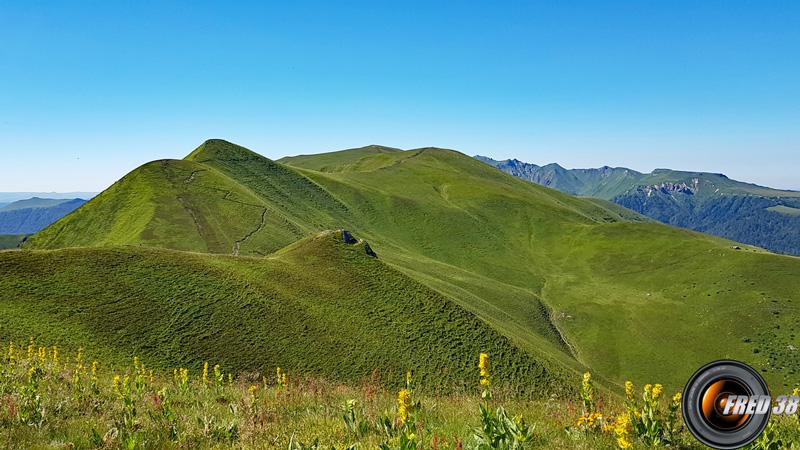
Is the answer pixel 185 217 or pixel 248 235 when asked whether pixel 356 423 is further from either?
pixel 185 217

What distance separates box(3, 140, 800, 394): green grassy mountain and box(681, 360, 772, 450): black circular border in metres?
37.3

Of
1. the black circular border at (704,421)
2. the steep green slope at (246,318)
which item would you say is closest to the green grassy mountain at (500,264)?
the steep green slope at (246,318)

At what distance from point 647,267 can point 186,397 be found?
148m

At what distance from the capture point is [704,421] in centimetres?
596

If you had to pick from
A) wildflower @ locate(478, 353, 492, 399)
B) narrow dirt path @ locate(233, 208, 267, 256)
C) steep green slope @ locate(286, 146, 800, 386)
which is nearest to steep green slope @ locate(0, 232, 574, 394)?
steep green slope @ locate(286, 146, 800, 386)

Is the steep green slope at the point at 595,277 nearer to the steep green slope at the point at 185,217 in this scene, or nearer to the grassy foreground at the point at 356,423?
the steep green slope at the point at 185,217

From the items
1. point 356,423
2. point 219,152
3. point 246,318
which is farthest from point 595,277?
point 356,423

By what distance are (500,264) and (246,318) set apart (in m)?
109

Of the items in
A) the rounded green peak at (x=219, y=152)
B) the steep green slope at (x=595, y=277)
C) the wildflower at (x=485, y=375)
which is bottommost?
the steep green slope at (x=595, y=277)

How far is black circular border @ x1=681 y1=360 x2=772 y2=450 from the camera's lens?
18.7 feet

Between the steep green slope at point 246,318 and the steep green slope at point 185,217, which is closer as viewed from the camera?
the steep green slope at point 246,318

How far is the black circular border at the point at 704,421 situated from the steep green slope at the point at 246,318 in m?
29.2

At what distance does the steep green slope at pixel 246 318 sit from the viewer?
3888 centimetres

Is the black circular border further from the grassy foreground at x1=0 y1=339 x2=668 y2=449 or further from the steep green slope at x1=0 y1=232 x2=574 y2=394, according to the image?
the steep green slope at x1=0 y1=232 x2=574 y2=394
